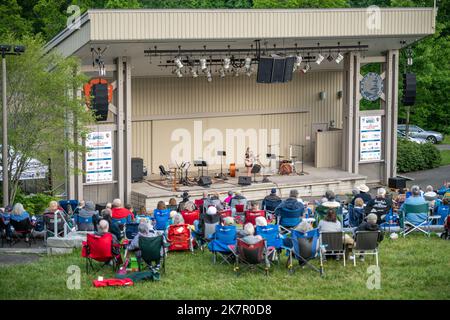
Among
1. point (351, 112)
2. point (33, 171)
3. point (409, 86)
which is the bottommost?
point (33, 171)

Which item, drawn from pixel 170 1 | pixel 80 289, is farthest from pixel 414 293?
pixel 170 1

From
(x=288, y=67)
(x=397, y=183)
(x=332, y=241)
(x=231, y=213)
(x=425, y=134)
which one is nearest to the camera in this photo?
(x=332, y=241)

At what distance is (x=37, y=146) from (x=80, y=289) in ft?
25.4

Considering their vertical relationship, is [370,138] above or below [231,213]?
above

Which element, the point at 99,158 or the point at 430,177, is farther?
the point at 430,177

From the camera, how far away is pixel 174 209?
2117 cm

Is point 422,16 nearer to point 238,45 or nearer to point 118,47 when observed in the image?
point 238,45

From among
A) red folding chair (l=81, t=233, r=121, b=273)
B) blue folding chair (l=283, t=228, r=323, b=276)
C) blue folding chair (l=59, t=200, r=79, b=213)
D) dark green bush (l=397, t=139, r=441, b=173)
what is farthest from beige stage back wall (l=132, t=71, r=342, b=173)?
blue folding chair (l=283, t=228, r=323, b=276)

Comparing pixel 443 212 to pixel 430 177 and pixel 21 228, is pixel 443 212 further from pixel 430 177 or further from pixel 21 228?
pixel 430 177

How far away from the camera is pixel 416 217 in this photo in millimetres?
20328

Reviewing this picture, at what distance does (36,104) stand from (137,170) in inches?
223

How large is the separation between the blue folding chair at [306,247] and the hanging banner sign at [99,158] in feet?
32.0

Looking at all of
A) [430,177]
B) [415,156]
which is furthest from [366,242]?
[415,156]

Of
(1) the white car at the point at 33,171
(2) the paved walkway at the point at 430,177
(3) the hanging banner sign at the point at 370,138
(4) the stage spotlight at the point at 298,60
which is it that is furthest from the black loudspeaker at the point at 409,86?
(1) the white car at the point at 33,171
